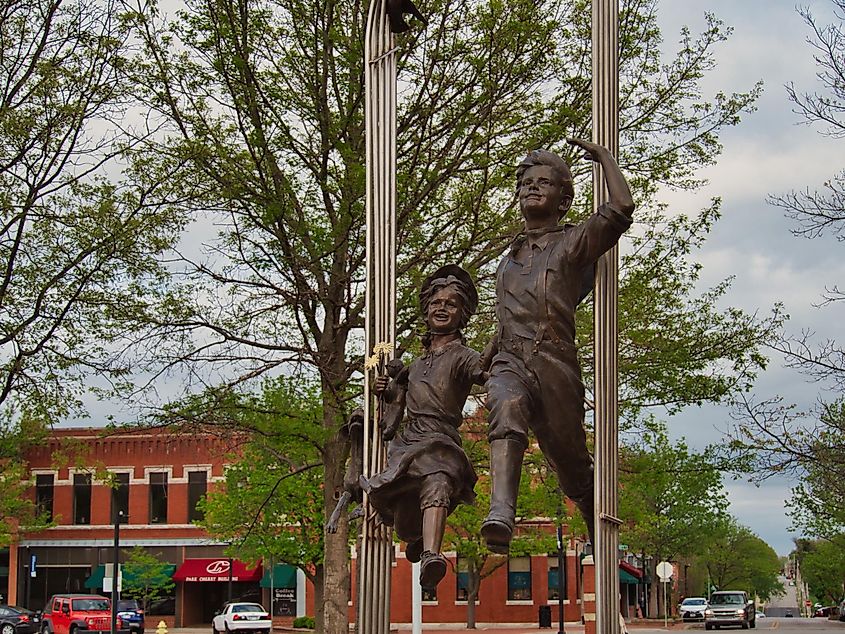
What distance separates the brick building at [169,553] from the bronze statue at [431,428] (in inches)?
1353

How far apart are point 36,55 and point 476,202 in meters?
6.28

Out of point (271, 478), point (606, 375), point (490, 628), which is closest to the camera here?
point (606, 375)

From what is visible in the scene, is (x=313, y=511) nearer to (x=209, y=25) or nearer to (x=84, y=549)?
(x=84, y=549)

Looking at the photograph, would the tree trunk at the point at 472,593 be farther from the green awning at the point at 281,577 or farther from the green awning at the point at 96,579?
the green awning at the point at 96,579

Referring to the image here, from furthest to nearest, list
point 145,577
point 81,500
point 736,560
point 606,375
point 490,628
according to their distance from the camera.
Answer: point 736,560
point 81,500
point 145,577
point 490,628
point 606,375

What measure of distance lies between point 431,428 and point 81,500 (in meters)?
39.6

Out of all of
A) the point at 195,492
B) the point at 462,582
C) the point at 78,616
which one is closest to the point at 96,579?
the point at 195,492

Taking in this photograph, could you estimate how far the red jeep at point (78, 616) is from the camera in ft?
102

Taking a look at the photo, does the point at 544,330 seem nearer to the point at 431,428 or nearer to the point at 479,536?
the point at 431,428

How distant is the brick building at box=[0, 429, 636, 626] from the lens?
4156cm

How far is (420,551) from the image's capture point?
23.5 feet

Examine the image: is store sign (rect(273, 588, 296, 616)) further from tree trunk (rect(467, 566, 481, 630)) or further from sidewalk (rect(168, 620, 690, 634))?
tree trunk (rect(467, 566, 481, 630))

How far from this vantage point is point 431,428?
23.1ft

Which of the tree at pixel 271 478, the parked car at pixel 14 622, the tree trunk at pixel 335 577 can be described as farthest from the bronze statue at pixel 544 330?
the parked car at pixel 14 622
